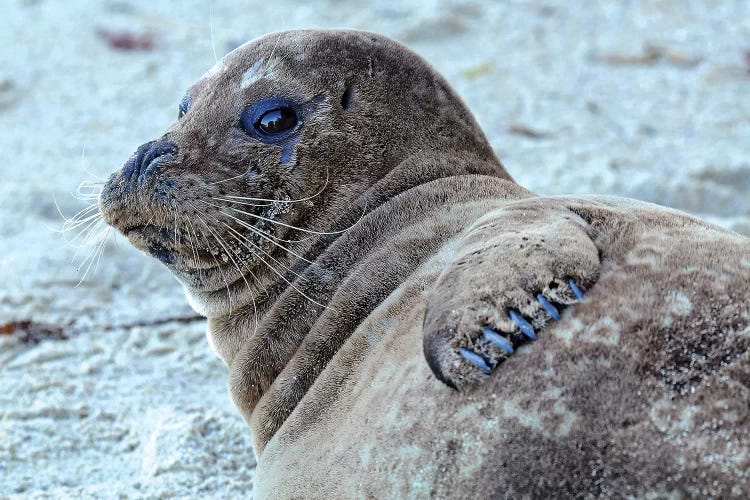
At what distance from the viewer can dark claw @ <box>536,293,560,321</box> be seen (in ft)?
7.01

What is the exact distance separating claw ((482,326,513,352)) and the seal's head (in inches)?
41.3

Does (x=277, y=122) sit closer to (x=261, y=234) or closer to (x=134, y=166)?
(x=261, y=234)

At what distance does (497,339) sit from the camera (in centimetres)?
212

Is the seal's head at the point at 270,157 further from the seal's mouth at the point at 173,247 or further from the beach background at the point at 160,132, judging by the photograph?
the beach background at the point at 160,132

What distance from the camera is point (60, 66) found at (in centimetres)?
782

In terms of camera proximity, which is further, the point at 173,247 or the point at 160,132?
the point at 160,132

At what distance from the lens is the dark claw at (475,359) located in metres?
2.10

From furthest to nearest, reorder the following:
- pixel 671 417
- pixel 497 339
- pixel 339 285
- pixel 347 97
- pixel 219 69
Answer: pixel 219 69
pixel 347 97
pixel 339 285
pixel 497 339
pixel 671 417

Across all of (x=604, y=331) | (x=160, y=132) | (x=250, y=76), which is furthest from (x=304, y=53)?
(x=160, y=132)

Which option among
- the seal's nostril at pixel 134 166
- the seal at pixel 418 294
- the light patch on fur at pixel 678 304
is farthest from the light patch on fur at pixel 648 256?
the seal's nostril at pixel 134 166

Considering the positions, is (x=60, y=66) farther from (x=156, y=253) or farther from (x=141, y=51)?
(x=156, y=253)

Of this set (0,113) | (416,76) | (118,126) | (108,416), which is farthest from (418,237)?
(0,113)

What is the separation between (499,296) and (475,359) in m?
0.14

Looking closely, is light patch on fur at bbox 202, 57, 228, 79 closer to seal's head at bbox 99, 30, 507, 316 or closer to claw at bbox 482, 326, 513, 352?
seal's head at bbox 99, 30, 507, 316
